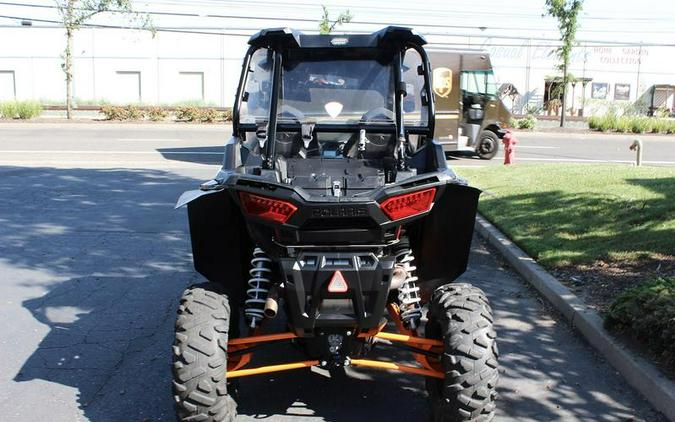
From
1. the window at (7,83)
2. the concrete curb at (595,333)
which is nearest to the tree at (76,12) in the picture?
the window at (7,83)

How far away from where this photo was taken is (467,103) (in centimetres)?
1964

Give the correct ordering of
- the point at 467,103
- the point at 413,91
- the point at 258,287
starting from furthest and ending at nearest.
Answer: the point at 467,103 → the point at 413,91 → the point at 258,287

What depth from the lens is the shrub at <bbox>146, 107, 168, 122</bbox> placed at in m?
31.6

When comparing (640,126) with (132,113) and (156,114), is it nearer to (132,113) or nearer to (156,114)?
(156,114)

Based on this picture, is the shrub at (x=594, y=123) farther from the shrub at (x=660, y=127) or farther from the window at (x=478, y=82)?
the window at (x=478, y=82)

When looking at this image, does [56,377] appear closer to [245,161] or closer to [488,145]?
[245,161]

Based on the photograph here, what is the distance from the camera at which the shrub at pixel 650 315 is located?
4.37 meters

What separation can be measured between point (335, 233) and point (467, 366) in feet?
3.23

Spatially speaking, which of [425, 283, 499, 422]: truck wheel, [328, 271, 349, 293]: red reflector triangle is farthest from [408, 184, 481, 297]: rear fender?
[328, 271, 349, 293]: red reflector triangle

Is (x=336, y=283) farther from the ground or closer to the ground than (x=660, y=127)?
closer to the ground

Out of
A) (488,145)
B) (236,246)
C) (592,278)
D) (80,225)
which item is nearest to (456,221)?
(236,246)

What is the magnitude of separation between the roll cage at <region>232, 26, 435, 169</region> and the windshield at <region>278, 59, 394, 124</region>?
8cm

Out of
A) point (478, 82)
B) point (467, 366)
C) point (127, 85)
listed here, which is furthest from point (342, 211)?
point (127, 85)

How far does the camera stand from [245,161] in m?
4.40
